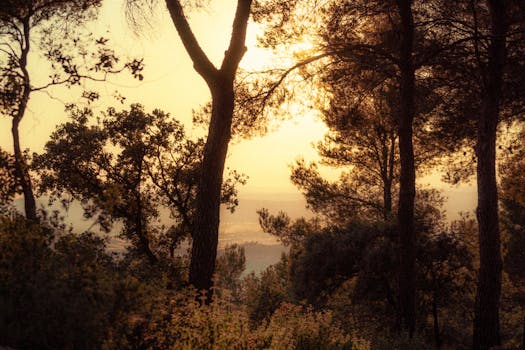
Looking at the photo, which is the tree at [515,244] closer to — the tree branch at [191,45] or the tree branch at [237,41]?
the tree branch at [237,41]

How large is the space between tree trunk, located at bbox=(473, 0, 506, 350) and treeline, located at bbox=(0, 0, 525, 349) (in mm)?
38

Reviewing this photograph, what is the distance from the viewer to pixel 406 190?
12.2 metres

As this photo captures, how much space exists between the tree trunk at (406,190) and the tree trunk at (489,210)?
5.32 feet

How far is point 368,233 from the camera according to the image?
1736cm

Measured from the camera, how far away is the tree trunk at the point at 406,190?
12008mm

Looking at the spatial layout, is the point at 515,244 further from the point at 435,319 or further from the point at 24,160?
the point at 24,160

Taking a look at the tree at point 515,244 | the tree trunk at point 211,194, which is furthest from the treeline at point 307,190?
the tree at point 515,244

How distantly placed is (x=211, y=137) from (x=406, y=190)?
5.29m

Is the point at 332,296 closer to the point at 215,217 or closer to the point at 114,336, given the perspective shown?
the point at 215,217

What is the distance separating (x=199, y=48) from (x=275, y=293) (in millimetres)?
17069

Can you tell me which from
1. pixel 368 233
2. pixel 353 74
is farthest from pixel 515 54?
pixel 368 233

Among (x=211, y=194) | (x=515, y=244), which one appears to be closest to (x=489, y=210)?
(x=211, y=194)

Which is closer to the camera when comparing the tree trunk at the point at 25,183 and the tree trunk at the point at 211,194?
the tree trunk at the point at 211,194

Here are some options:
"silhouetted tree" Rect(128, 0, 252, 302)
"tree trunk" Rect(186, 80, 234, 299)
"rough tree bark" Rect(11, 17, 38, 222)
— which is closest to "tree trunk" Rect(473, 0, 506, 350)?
"silhouetted tree" Rect(128, 0, 252, 302)
